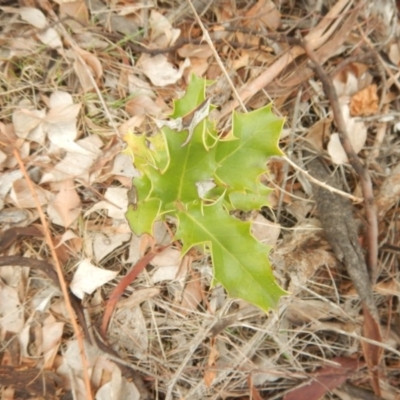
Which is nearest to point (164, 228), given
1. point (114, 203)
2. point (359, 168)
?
point (114, 203)

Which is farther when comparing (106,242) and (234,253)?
(106,242)

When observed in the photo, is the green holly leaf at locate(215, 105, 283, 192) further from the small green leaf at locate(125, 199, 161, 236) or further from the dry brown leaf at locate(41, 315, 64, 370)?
the dry brown leaf at locate(41, 315, 64, 370)

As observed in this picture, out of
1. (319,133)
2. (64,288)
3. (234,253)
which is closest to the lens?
(234,253)

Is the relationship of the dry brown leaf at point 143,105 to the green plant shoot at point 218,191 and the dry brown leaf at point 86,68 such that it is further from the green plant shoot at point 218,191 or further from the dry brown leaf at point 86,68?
the green plant shoot at point 218,191

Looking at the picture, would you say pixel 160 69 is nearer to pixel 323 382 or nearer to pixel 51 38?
pixel 51 38

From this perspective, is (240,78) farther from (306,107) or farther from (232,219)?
(232,219)

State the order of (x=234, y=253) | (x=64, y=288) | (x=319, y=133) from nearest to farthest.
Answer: (x=234, y=253)
(x=64, y=288)
(x=319, y=133)
